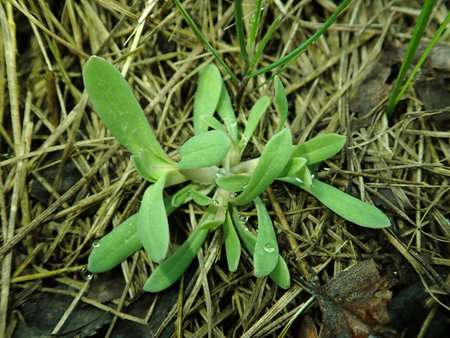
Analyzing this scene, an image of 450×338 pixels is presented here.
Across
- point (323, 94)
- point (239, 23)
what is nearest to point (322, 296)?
point (323, 94)

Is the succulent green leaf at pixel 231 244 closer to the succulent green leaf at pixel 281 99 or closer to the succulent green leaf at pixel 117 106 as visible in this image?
the succulent green leaf at pixel 117 106

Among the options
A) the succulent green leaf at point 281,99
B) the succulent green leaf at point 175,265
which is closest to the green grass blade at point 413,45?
the succulent green leaf at point 281,99

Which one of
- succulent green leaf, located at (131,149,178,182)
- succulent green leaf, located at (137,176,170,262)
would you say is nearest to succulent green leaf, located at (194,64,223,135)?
succulent green leaf, located at (131,149,178,182)

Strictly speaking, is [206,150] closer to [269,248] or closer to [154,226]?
[154,226]

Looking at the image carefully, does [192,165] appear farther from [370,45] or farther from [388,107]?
[370,45]

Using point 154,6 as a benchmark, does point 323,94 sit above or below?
below

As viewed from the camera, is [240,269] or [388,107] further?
[388,107]
